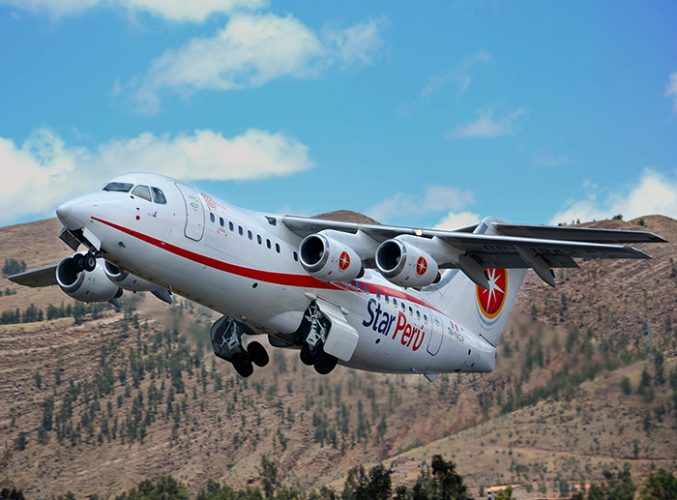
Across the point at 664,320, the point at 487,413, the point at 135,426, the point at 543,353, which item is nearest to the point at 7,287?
the point at 135,426

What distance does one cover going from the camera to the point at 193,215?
1838 centimetres

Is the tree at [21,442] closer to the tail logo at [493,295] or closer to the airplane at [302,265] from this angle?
the airplane at [302,265]

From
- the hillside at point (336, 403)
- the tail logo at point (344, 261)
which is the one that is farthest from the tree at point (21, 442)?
the tail logo at point (344, 261)

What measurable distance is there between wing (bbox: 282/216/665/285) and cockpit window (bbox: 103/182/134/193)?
11.2 ft

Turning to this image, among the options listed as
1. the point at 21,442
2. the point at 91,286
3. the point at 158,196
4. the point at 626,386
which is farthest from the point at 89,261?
the point at 21,442

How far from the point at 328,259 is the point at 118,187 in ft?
12.1

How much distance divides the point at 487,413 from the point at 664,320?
2101 centimetres

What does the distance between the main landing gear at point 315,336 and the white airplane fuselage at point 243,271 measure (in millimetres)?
179

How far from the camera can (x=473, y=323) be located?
25109 millimetres

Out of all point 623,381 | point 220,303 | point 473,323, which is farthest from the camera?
point 623,381

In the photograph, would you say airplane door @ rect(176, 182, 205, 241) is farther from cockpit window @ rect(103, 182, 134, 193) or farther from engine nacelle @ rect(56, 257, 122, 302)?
engine nacelle @ rect(56, 257, 122, 302)

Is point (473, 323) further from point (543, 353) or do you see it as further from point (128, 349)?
point (128, 349)

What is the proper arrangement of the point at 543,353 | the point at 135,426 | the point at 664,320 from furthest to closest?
the point at 664,320
the point at 135,426
the point at 543,353

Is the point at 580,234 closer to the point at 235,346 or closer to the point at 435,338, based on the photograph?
the point at 435,338
